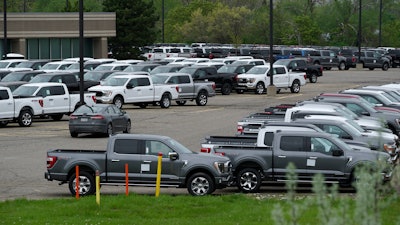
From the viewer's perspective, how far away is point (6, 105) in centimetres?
3728

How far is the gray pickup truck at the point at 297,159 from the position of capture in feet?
73.4

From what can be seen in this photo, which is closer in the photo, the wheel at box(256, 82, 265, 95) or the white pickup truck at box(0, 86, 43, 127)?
the white pickup truck at box(0, 86, 43, 127)

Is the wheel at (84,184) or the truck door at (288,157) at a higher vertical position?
the truck door at (288,157)

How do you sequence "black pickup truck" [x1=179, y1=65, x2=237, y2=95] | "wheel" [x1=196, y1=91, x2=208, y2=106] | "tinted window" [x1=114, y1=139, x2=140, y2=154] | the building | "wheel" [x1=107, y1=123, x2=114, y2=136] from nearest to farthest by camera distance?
"tinted window" [x1=114, y1=139, x2=140, y2=154] < "wheel" [x1=107, y1=123, x2=114, y2=136] < "wheel" [x1=196, y1=91, x2=208, y2=106] < "black pickup truck" [x1=179, y1=65, x2=237, y2=95] < the building

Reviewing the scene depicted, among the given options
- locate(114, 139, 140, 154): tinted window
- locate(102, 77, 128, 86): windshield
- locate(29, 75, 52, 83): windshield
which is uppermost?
locate(29, 75, 52, 83): windshield

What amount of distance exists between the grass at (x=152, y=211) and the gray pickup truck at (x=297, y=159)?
177cm

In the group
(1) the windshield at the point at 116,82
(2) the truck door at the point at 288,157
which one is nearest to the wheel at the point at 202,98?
(1) the windshield at the point at 116,82

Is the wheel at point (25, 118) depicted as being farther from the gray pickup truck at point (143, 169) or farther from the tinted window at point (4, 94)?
the gray pickup truck at point (143, 169)

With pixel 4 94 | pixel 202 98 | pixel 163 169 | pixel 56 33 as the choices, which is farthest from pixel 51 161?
pixel 56 33

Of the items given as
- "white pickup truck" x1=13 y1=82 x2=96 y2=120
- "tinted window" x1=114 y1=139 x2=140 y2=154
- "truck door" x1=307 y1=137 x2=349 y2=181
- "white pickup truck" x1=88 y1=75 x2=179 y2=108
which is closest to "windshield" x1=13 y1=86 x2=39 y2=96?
"white pickup truck" x1=13 y1=82 x2=96 y2=120

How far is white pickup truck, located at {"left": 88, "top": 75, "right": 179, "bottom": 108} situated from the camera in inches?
1785

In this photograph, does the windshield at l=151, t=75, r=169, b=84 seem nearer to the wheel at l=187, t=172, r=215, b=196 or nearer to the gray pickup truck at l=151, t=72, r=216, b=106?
the gray pickup truck at l=151, t=72, r=216, b=106

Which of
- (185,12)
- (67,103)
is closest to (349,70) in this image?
(185,12)

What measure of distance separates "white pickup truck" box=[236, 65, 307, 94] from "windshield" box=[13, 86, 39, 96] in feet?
61.9
